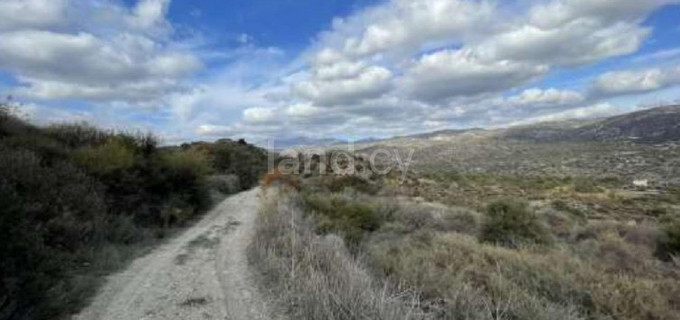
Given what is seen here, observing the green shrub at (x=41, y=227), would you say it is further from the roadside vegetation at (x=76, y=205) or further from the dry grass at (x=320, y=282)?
the dry grass at (x=320, y=282)

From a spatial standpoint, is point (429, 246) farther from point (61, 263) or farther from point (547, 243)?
point (61, 263)

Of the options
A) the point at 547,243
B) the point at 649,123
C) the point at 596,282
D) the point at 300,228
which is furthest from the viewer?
the point at 649,123

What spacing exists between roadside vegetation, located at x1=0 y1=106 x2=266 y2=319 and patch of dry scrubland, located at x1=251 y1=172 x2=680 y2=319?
3.34m

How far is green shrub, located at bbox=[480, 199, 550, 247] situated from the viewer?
18172 millimetres

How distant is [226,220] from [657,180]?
4504 centimetres

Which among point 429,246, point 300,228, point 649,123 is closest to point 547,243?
point 429,246

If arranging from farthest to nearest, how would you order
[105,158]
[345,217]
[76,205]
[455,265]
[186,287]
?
[345,217] → [105,158] → [76,205] → [455,265] → [186,287]

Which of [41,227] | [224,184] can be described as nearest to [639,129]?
[224,184]

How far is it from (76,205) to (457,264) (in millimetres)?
8701

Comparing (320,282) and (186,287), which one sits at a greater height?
(320,282)

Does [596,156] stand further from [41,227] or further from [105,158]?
[41,227]

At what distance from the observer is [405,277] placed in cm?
948

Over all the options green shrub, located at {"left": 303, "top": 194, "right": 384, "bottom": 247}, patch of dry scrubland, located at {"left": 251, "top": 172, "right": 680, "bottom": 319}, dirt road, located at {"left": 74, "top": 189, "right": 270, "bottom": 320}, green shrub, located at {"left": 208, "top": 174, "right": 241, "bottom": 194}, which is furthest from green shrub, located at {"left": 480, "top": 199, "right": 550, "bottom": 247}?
green shrub, located at {"left": 208, "top": 174, "right": 241, "bottom": 194}

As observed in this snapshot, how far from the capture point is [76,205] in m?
12.6
